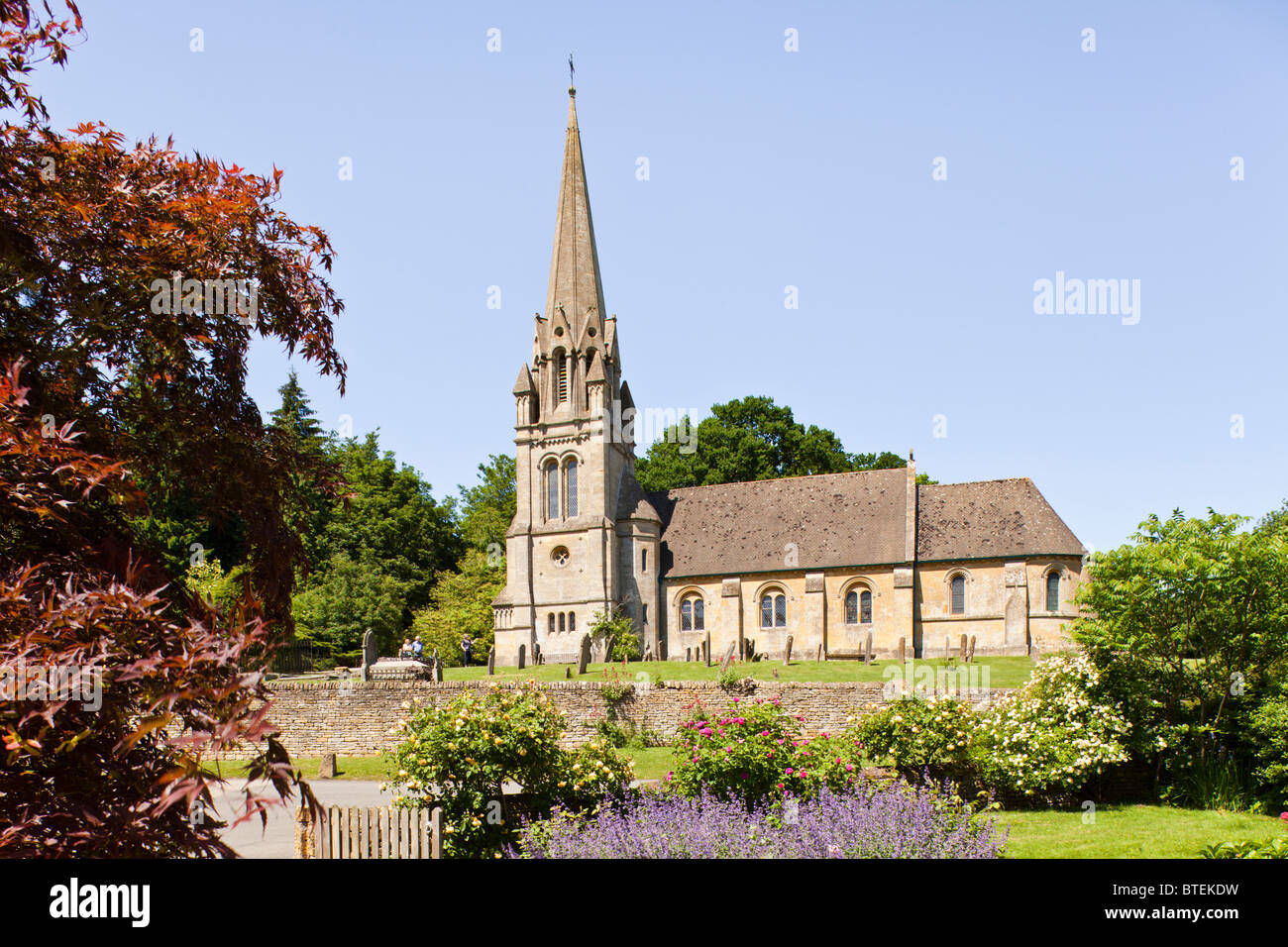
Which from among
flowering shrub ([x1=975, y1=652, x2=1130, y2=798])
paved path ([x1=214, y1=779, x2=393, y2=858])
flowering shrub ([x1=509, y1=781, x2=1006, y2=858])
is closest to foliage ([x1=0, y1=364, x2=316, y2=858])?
flowering shrub ([x1=509, y1=781, x2=1006, y2=858])

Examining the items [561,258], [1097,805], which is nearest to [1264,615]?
[1097,805]

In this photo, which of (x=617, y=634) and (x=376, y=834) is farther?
(x=617, y=634)

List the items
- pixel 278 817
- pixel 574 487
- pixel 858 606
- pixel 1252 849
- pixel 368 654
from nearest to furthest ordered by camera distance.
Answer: pixel 1252 849, pixel 278 817, pixel 368 654, pixel 858 606, pixel 574 487

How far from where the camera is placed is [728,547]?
46.1m

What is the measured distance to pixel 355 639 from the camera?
49438 millimetres

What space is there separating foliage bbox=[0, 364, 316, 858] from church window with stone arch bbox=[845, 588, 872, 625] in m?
41.2

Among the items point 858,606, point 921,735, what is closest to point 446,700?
point 921,735

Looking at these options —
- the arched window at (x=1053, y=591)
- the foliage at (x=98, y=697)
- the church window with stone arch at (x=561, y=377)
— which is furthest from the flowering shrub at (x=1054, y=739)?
the church window with stone arch at (x=561, y=377)

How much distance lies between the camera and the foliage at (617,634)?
41984mm

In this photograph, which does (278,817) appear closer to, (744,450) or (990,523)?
(990,523)

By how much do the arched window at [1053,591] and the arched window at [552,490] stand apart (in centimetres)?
2393

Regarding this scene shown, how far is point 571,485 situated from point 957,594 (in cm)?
1982

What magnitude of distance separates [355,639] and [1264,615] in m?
43.3

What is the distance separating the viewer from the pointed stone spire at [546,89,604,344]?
159ft
